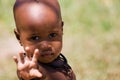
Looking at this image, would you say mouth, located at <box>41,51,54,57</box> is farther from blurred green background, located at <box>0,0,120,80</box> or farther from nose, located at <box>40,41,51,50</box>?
blurred green background, located at <box>0,0,120,80</box>

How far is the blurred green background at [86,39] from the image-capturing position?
14.8ft

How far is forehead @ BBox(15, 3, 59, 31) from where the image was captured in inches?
103

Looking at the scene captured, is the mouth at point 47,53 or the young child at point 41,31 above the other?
the young child at point 41,31

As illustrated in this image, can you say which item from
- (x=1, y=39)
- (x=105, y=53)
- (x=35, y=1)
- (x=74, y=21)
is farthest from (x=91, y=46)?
(x=35, y=1)

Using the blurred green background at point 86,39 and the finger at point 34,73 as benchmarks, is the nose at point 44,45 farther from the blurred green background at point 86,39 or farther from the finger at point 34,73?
the blurred green background at point 86,39

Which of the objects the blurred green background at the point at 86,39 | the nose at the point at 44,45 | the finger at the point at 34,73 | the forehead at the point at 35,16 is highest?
the forehead at the point at 35,16

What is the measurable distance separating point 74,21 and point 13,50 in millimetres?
852

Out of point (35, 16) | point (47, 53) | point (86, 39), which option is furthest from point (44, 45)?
point (86, 39)

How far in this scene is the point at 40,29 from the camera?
8.55 ft

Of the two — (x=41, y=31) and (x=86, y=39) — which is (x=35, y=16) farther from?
(x=86, y=39)

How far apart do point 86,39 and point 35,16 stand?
2.50m

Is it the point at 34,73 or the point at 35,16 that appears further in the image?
Result: the point at 35,16

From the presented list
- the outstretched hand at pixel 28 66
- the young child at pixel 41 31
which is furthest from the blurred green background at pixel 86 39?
the outstretched hand at pixel 28 66

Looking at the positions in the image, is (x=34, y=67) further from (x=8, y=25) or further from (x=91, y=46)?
(x=8, y=25)
